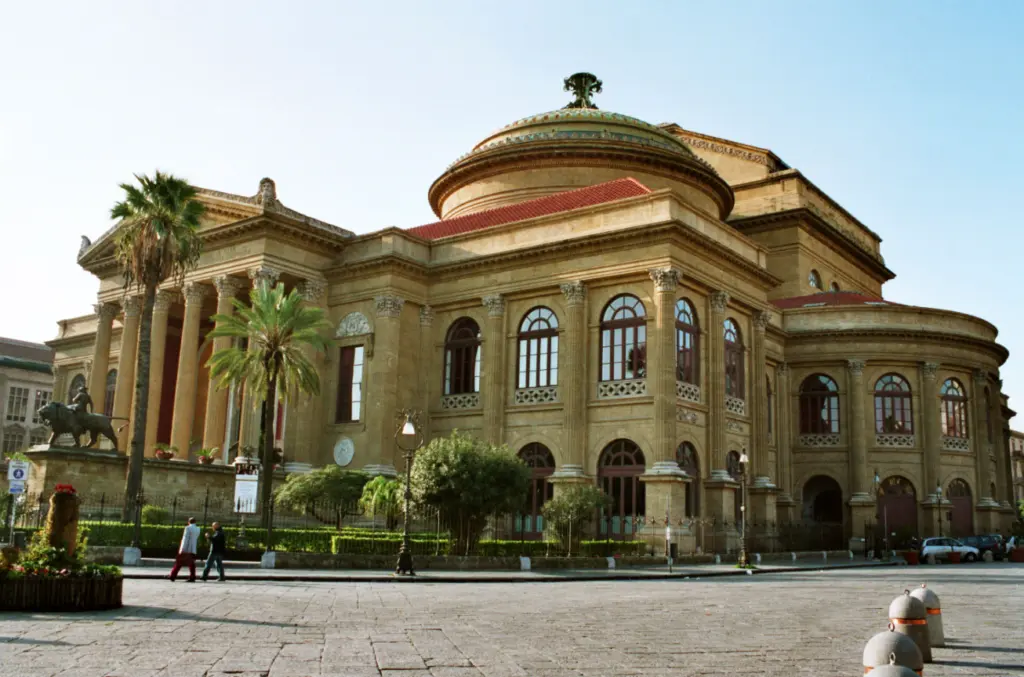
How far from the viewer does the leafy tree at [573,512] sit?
3219cm

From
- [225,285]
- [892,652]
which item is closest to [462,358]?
[225,285]

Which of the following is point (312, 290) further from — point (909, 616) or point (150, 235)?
point (909, 616)

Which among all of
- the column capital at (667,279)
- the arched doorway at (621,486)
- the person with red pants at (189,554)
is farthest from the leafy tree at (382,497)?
the column capital at (667,279)

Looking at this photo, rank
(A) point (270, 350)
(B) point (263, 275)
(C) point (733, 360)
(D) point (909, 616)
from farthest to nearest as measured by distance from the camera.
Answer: (C) point (733, 360)
(B) point (263, 275)
(A) point (270, 350)
(D) point (909, 616)

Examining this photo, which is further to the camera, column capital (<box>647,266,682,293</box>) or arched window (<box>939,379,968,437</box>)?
arched window (<box>939,379,968,437</box>)

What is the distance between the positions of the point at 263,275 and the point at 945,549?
2993 cm

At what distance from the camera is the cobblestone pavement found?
10.1 meters

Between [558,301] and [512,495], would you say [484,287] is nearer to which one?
[558,301]

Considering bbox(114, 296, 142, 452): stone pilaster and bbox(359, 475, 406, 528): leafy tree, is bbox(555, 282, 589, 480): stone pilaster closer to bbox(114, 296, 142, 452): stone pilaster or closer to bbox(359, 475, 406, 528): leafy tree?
bbox(359, 475, 406, 528): leafy tree

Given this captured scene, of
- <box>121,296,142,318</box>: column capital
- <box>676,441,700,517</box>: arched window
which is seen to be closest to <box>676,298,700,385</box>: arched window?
<box>676,441,700,517</box>: arched window

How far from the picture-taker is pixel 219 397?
4091 centimetres

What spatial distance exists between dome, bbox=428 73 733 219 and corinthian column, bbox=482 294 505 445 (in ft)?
28.3

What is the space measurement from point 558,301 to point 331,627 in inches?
1044

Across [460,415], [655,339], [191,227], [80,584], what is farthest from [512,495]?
[80,584]
